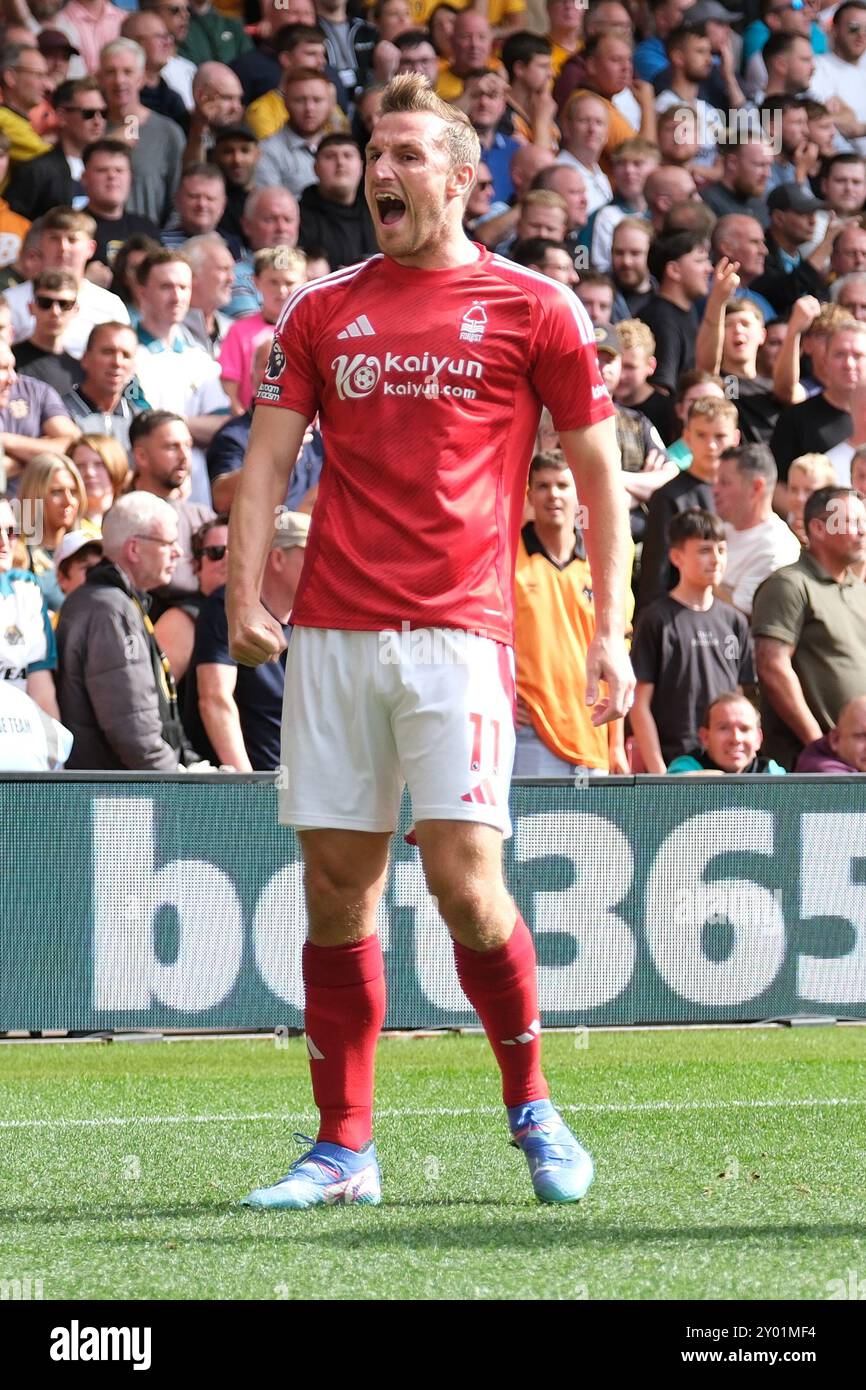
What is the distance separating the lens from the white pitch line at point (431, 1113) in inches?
245

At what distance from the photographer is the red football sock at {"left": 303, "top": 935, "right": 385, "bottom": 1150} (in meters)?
4.79

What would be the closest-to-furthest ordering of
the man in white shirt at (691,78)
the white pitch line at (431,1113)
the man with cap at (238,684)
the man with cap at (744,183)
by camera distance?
the white pitch line at (431,1113) → the man with cap at (238,684) → the man with cap at (744,183) → the man in white shirt at (691,78)

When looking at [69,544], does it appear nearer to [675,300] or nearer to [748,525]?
[748,525]

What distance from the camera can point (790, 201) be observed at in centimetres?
1438

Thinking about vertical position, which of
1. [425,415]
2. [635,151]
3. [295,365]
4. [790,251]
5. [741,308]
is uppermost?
[635,151]

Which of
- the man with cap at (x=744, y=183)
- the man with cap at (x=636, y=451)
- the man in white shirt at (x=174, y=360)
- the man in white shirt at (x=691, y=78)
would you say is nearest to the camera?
the man in white shirt at (x=174, y=360)

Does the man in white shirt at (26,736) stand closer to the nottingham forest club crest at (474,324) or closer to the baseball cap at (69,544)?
the baseball cap at (69,544)

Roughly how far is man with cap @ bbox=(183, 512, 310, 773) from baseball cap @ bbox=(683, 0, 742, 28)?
8239 millimetres

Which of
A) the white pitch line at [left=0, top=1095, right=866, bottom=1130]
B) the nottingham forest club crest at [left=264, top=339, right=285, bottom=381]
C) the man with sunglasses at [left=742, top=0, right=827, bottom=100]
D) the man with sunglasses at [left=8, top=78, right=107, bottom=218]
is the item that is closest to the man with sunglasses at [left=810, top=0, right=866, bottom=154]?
the man with sunglasses at [left=742, top=0, right=827, bottom=100]

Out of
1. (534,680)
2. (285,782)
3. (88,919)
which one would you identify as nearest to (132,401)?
(534,680)

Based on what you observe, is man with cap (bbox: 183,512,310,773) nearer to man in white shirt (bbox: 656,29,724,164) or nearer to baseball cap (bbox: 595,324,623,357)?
baseball cap (bbox: 595,324,623,357)

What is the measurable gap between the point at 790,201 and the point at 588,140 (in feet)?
4.82

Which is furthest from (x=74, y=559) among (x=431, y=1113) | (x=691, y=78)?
(x=691, y=78)

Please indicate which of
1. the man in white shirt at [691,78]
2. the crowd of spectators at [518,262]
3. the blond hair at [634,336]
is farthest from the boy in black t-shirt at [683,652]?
the man in white shirt at [691,78]
